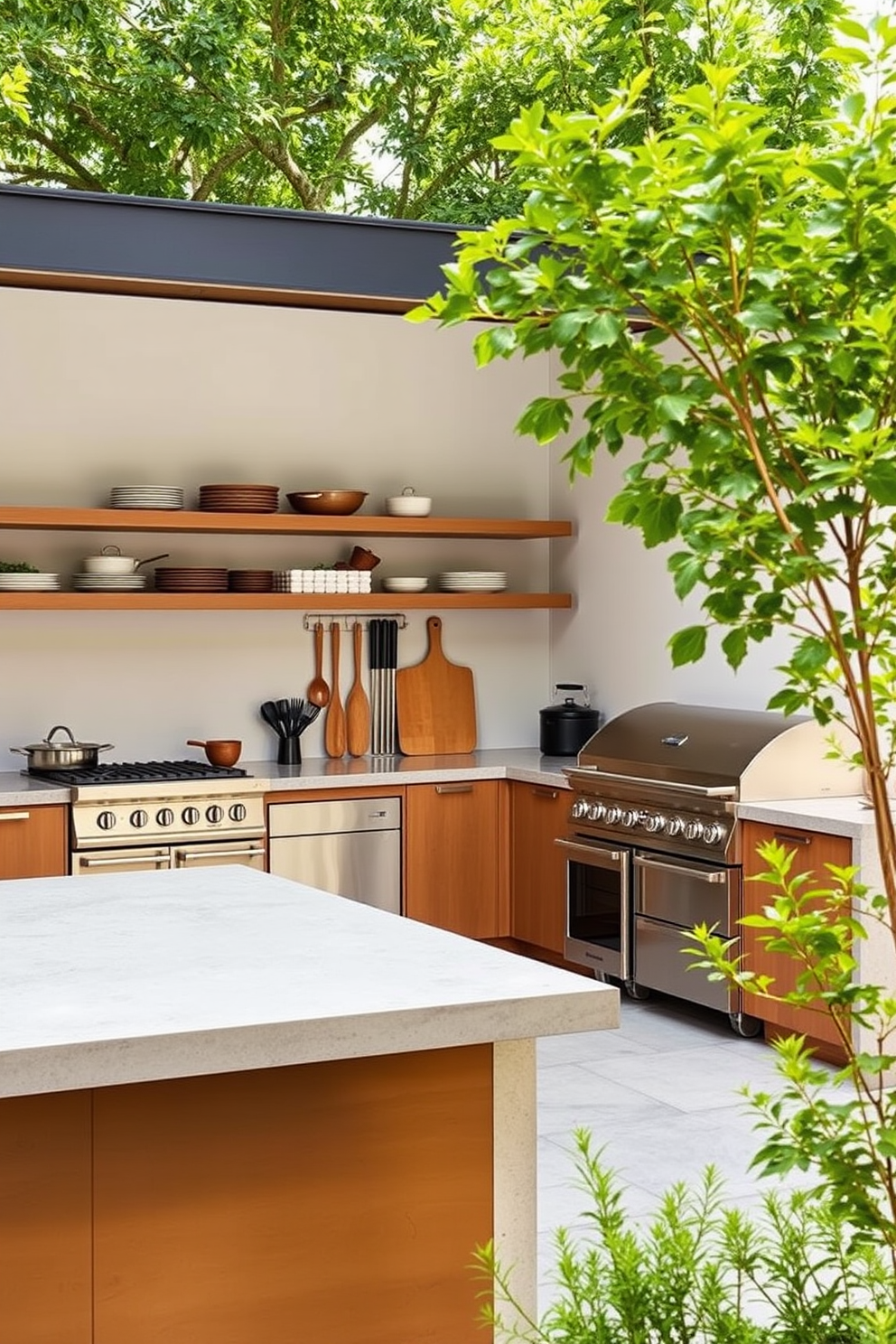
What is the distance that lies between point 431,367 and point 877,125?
672 cm

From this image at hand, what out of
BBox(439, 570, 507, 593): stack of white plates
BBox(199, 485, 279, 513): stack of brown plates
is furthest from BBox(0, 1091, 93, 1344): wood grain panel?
BBox(439, 570, 507, 593): stack of white plates

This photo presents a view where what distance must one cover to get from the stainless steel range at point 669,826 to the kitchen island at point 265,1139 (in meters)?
3.43

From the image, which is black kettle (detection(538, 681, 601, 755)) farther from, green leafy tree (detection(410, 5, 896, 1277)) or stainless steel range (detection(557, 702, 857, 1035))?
green leafy tree (detection(410, 5, 896, 1277))

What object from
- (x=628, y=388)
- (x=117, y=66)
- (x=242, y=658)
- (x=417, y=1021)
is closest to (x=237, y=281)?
(x=242, y=658)

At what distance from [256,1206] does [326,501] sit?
16.6ft

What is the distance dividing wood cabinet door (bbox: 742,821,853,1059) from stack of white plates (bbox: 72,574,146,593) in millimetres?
2821

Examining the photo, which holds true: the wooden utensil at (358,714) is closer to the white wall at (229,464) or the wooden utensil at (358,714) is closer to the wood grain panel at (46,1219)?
the white wall at (229,464)

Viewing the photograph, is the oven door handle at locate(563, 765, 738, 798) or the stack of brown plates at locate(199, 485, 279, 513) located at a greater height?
the stack of brown plates at locate(199, 485, 279, 513)

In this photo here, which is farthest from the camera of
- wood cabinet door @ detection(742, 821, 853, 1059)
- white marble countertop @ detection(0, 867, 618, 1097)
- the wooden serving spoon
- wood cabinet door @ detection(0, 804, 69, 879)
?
the wooden serving spoon

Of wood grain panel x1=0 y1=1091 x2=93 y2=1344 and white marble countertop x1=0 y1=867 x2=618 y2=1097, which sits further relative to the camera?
wood grain panel x1=0 y1=1091 x2=93 y2=1344

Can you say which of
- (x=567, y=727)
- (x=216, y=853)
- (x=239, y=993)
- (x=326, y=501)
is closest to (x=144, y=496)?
(x=326, y=501)

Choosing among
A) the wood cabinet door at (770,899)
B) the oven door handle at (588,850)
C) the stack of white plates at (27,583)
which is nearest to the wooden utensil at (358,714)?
the oven door handle at (588,850)

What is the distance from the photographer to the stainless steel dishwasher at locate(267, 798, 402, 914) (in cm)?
685

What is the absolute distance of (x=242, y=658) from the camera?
7531 mm
